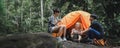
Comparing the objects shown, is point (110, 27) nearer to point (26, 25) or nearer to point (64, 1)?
point (64, 1)

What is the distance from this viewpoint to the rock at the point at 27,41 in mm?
5930

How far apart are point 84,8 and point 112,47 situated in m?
3.42

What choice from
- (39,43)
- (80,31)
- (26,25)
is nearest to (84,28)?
(80,31)

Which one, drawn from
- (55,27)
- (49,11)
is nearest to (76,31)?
(55,27)

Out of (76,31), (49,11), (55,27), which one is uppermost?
(49,11)

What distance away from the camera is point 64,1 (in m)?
15.4

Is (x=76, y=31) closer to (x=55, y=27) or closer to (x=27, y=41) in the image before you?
(x=55, y=27)

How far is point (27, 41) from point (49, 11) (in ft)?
32.2

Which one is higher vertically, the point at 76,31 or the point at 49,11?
the point at 49,11

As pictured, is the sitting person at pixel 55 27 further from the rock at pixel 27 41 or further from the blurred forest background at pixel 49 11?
the rock at pixel 27 41

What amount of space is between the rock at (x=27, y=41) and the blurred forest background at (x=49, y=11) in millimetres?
6849

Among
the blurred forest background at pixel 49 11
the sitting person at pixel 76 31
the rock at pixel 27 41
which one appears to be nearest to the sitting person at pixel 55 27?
the sitting person at pixel 76 31

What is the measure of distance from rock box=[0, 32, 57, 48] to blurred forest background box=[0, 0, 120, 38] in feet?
22.5

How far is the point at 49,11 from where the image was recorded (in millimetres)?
15922
